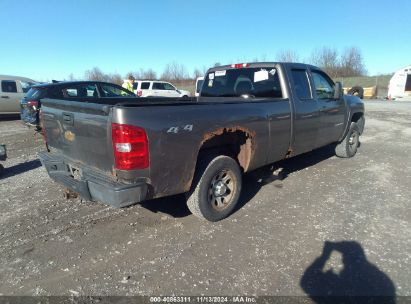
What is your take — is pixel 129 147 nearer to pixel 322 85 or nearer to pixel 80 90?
pixel 322 85

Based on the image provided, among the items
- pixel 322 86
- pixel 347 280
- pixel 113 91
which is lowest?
pixel 347 280

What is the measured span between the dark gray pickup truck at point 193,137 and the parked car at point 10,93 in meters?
12.5

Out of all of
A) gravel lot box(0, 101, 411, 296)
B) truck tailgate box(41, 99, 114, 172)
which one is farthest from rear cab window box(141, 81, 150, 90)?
truck tailgate box(41, 99, 114, 172)

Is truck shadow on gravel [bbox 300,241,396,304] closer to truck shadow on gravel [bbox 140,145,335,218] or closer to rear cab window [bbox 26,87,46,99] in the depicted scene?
truck shadow on gravel [bbox 140,145,335,218]

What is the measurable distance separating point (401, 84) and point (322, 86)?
22445mm

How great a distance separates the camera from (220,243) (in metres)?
3.52

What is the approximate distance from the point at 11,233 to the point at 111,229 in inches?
45.2

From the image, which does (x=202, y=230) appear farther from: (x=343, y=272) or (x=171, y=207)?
(x=343, y=272)

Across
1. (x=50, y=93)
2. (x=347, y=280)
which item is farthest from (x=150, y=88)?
(x=347, y=280)

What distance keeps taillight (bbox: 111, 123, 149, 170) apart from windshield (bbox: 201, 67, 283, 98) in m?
A: 2.66

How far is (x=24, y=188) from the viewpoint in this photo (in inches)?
205

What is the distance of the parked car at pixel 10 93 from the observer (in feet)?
47.1

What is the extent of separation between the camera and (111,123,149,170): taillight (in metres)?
2.85

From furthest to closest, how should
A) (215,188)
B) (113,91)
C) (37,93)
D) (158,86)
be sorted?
(158,86) < (113,91) < (37,93) < (215,188)
